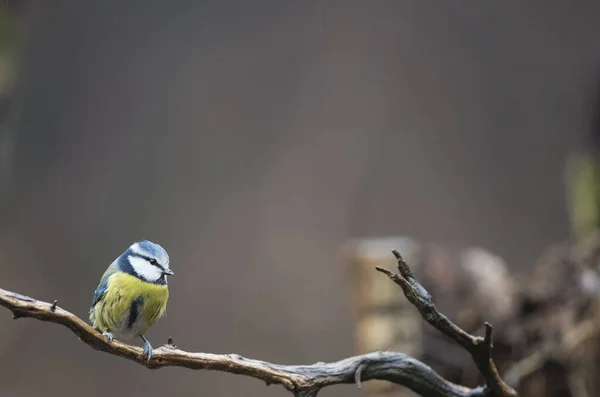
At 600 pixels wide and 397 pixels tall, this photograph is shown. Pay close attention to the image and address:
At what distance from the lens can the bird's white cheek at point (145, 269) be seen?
1181mm

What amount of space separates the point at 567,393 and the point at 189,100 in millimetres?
1993

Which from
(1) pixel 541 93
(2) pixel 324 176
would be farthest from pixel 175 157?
(1) pixel 541 93

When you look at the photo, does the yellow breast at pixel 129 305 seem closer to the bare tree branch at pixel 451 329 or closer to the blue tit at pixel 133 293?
the blue tit at pixel 133 293

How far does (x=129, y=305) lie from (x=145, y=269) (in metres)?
0.08

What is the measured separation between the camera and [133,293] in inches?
47.3

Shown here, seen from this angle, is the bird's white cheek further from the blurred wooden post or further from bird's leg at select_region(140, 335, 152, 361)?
the blurred wooden post

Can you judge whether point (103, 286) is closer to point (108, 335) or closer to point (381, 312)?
point (108, 335)

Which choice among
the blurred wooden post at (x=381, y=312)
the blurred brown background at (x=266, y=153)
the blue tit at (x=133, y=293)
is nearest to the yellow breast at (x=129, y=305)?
the blue tit at (x=133, y=293)

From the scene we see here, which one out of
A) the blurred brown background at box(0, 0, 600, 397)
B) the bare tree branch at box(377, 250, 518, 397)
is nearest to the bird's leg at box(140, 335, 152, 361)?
the blurred brown background at box(0, 0, 600, 397)

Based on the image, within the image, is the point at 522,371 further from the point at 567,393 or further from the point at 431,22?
the point at 431,22

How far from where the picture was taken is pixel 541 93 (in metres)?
3.85

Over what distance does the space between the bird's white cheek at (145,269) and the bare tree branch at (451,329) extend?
0.51 m

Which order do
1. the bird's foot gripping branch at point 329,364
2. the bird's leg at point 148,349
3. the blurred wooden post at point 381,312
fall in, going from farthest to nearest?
the blurred wooden post at point 381,312, the bird's leg at point 148,349, the bird's foot gripping branch at point 329,364

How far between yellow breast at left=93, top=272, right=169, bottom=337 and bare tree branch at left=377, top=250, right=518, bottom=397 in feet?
1.66
